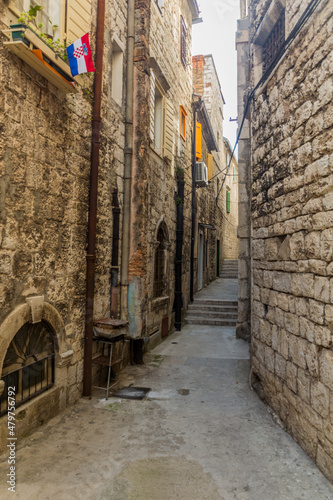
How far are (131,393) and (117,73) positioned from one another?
4974 mm

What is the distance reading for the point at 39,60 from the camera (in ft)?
10.4

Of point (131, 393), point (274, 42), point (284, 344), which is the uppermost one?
point (274, 42)

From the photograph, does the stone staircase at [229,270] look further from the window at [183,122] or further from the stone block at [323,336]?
the stone block at [323,336]

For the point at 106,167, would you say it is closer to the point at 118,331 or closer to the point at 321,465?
the point at 118,331

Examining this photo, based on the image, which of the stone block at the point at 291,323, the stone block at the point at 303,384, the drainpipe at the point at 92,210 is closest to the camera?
the stone block at the point at 303,384

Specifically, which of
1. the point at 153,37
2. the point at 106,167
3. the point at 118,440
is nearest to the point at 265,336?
the point at 118,440

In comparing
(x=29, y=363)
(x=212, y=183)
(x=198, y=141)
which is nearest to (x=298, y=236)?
(x=29, y=363)

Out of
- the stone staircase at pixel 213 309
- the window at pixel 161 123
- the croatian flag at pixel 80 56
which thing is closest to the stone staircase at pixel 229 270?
the stone staircase at pixel 213 309

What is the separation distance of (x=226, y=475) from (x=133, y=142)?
4.83m

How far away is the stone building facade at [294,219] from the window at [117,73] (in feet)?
6.99

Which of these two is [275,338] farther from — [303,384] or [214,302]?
[214,302]

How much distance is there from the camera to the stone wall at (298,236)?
2949mm

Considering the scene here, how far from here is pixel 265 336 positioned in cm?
442

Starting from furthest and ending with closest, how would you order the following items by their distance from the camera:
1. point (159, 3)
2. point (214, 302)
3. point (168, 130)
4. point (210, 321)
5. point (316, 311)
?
1. point (214, 302)
2. point (210, 321)
3. point (168, 130)
4. point (159, 3)
5. point (316, 311)
